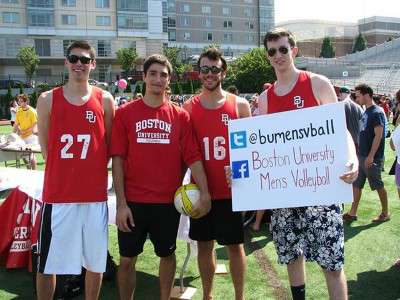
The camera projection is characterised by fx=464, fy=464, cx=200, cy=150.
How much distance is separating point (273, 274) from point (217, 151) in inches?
75.2

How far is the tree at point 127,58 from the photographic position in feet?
192

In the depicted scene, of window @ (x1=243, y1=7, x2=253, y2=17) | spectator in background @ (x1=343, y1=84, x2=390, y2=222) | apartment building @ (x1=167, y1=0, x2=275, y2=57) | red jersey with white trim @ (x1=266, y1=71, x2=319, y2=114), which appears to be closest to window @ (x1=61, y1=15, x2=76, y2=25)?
apartment building @ (x1=167, y1=0, x2=275, y2=57)

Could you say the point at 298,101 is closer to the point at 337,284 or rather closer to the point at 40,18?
the point at 337,284

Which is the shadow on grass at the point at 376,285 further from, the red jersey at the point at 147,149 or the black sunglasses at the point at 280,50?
the black sunglasses at the point at 280,50

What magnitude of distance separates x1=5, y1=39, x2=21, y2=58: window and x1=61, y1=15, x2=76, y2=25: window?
6.27 m

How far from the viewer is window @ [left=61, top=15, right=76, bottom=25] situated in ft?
200

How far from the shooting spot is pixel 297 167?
3449 millimetres

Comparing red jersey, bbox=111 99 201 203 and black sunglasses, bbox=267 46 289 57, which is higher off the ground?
black sunglasses, bbox=267 46 289 57

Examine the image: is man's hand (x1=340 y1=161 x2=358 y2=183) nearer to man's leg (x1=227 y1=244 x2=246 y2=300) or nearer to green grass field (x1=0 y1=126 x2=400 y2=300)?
man's leg (x1=227 y1=244 x2=246 y2=300)

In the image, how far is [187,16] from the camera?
82812 mm

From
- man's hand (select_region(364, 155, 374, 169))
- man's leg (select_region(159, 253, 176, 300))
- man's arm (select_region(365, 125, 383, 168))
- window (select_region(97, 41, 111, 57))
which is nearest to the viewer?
man's leg (select_region(159, 253, 176, 300))

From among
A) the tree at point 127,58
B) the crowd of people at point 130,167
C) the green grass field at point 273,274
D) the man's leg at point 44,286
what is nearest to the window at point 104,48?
the tree at point 127,58

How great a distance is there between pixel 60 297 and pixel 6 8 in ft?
202

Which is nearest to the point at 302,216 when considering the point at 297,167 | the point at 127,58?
the point at 297,167
